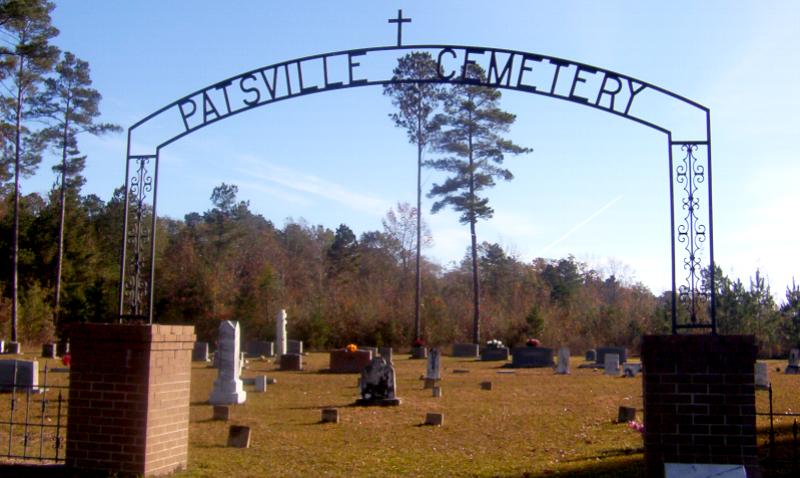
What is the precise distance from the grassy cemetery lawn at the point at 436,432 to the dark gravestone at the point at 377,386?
428 mm

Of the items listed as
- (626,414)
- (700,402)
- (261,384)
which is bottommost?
(261,384)

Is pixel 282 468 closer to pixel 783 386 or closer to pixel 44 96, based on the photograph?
pixel 783 386

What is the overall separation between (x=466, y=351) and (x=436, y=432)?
26478 millimetres

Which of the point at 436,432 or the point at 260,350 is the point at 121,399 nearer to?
the point at 436,432

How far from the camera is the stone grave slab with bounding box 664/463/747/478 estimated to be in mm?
5441

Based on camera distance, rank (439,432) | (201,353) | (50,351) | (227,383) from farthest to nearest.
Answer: (201,353), (50,351), (227,383), (439,432)

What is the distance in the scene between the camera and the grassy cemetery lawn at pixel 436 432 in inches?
360

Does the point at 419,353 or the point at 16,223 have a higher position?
the point at 16,223

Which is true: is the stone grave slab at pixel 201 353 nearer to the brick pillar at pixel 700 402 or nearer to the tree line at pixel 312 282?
the tree line at pixel 312 282

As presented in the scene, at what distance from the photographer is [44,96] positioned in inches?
1629

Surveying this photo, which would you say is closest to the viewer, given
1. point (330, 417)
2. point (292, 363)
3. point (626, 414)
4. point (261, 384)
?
point (626, 414)

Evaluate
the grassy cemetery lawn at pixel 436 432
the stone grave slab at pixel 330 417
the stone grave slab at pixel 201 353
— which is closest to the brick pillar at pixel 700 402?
the grassy cemetery lawn at pixel 436 432

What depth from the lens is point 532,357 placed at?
30.9 meters

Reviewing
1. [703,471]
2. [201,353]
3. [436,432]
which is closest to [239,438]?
[436,432]
